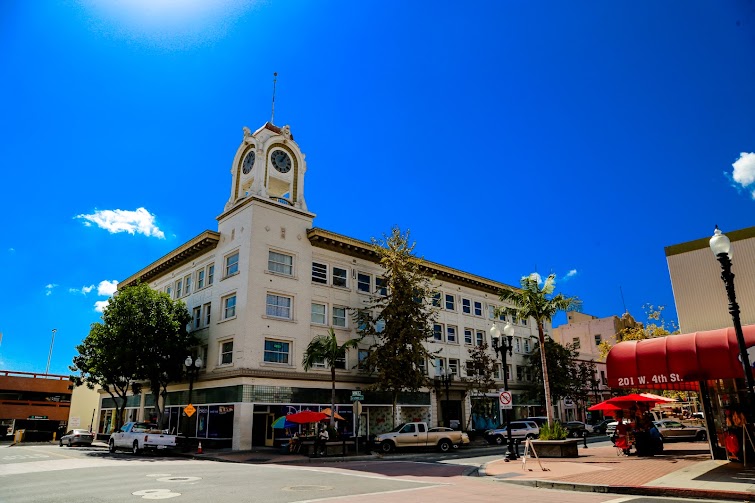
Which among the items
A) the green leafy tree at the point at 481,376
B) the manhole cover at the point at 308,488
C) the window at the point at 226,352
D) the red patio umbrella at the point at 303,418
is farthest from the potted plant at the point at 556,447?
the green leafy tree at the point at 481,376

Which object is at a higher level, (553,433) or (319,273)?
(319,273)

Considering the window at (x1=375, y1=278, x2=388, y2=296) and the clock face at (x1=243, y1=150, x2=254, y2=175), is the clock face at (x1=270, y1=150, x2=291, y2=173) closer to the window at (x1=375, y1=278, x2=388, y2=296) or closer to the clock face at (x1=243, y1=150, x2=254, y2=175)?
the clock face at (x1=243, y1=150, x2=254, y2=175)

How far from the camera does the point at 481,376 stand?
48.2m

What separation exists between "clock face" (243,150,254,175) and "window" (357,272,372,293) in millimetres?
11619

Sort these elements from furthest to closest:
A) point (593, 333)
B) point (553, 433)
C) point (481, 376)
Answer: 1. point (593, 333)
2. point (481, 376)
3. point (553, 433)

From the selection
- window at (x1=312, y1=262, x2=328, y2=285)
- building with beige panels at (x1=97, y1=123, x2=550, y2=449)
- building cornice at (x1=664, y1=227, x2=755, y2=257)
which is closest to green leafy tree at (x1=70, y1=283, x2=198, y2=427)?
building with beige panels at (x1=97, y1=123, x2=550, y2=449)

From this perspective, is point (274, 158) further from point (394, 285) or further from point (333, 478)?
point (333, 478)

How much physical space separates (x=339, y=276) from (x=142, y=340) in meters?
14.1

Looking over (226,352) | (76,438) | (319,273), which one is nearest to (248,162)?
(319,273)

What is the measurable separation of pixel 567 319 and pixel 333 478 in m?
75.0

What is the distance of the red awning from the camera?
609 inches

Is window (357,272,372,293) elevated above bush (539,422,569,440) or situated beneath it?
elevated above

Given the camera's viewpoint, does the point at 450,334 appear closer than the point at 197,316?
No

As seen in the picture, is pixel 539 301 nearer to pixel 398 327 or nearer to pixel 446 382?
pixel 398 327
